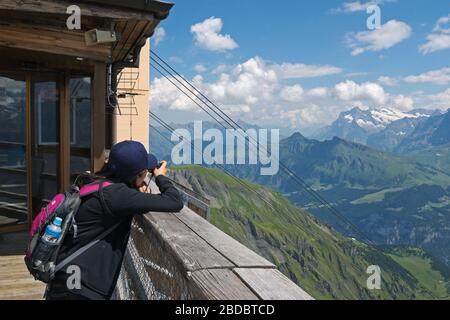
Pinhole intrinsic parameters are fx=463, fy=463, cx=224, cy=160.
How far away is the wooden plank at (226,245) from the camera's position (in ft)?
7.01

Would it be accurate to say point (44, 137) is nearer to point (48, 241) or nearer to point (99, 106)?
point (99, 106)

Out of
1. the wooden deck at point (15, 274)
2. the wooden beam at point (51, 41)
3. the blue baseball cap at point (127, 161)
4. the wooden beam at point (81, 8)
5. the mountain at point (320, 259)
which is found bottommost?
the mountain at point (320, 259)

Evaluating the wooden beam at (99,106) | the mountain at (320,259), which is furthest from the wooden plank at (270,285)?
the mountain at (320,259)

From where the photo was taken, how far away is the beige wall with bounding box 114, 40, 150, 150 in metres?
19.6

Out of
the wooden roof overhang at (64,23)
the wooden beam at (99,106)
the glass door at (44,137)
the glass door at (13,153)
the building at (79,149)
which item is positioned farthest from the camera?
the glass door at (44,137)

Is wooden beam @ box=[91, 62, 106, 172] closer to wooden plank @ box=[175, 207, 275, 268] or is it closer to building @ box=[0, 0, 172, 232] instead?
building @ box=[0, 0, 172, 232]

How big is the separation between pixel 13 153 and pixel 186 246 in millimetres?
6729

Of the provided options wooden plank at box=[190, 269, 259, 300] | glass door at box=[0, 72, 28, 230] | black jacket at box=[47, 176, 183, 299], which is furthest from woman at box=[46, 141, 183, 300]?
glass door at box=[0, 72, 28, 230]

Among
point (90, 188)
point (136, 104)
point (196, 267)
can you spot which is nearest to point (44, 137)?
point (90, 188)

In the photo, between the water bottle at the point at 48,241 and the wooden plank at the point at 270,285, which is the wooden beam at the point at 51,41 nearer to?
the water bottle at the point at 48,241

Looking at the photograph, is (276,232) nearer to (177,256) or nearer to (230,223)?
(230,223)

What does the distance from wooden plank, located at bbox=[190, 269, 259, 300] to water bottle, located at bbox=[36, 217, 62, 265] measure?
3.50ft

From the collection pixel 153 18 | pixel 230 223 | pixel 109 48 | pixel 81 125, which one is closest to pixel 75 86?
pixel 81 125

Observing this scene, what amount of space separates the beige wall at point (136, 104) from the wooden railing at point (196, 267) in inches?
651
